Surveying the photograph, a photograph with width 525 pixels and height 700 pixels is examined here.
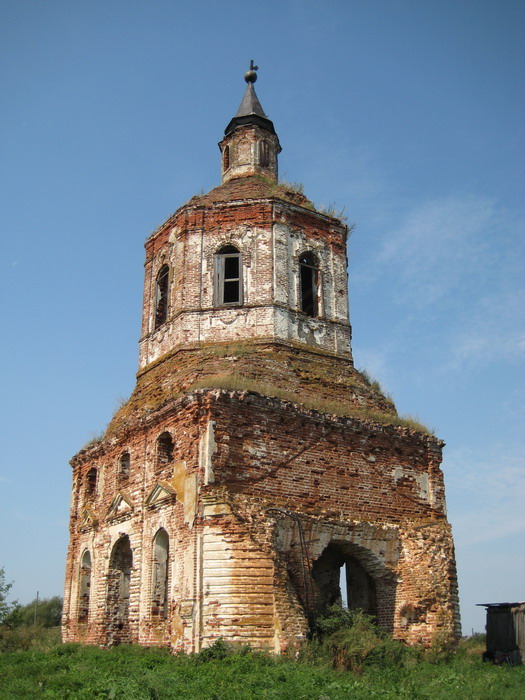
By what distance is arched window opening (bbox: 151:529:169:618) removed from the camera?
11.8 m

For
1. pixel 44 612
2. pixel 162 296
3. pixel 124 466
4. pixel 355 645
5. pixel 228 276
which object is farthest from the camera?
pixel 44 612

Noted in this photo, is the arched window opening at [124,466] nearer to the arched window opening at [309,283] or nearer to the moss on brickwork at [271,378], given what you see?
the moss on brickwork at [271,378]

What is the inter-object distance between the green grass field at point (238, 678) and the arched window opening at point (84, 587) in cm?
272

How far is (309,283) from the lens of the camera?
15930 mm

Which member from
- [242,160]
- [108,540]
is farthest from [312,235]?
[108,540]

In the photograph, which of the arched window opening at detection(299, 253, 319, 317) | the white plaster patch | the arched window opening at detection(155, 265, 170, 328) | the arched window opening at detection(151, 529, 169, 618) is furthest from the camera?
the arched window opening at detection(155, 265, 170, 328)

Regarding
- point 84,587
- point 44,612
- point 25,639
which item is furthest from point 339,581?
point 44,612

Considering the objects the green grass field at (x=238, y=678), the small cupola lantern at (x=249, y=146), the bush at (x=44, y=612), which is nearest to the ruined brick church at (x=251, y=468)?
the green grass field at (x=238, y=678)

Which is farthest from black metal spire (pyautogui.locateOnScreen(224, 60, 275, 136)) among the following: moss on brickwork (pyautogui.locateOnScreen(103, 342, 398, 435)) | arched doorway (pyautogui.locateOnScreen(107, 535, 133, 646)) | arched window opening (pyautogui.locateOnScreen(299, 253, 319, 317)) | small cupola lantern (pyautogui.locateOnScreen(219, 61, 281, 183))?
arched doorway (pyautogui.locateOnScreen(107, 535, 133, 646))

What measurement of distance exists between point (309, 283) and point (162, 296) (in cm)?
335

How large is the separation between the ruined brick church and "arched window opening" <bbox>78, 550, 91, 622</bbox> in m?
0.03

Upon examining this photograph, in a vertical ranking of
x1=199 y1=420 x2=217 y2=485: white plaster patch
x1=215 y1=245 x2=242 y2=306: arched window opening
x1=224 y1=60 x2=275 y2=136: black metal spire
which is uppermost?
x1=224 y1=60 x2=275 y2=136: black metal spire

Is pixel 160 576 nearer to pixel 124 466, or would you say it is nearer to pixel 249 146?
pixel 124 466

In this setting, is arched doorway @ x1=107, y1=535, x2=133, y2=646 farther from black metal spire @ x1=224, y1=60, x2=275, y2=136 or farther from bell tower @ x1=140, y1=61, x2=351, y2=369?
black metal spire @ x1=224, y1=60, x2=275, y2=136
